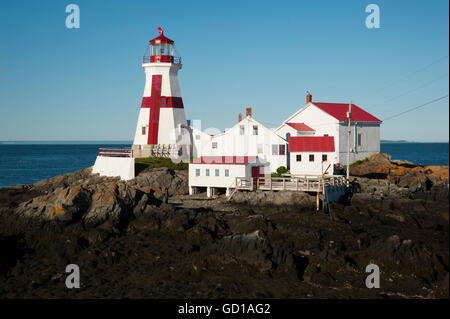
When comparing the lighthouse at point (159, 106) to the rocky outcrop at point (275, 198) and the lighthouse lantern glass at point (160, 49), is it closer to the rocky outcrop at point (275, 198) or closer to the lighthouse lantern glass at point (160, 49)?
the lighthouse lantern glass at point (160, 49)

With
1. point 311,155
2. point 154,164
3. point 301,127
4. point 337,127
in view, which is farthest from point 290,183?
point 337,127

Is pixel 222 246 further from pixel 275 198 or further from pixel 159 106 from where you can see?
pixel 159 106

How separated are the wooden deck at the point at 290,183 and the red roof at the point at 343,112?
14.3 metres

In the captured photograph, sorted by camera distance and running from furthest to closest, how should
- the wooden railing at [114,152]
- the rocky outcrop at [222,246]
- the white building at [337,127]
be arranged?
the white building at [337,127], the wooden railing at [114,152], the rocky outcrop at [222,246]

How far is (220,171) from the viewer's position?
123ft

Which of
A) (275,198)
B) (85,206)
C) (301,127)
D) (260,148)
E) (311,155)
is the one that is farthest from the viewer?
(301,127)

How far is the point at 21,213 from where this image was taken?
27125 millimetres

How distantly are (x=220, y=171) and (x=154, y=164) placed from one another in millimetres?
7666

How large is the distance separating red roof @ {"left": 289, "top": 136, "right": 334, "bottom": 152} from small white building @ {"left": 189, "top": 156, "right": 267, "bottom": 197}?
3509 millimetres

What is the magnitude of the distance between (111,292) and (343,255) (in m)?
10.0

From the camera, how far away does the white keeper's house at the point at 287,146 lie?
3797 cm

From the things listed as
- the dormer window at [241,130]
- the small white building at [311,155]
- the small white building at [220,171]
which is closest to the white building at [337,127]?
the small white building at [311,155]

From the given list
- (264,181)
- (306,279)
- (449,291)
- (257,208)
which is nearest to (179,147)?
(264,181)
